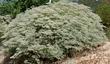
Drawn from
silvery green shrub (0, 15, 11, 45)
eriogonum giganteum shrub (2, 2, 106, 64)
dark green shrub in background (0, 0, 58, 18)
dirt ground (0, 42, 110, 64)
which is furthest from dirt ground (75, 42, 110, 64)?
dark green shrub in background (0, 0, 58, 18)

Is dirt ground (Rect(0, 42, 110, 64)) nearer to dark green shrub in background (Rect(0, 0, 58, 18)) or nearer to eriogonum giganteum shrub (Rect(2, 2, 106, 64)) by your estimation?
eriogonum giganteum shrub (Rect(2, 2, 106, 64))

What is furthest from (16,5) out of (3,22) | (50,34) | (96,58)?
(96,58)

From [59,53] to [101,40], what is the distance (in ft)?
5.15

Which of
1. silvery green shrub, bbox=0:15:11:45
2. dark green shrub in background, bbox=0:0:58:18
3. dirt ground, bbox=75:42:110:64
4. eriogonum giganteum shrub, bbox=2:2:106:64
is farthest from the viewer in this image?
dark green shrub in background, bbox=0:0:58:18

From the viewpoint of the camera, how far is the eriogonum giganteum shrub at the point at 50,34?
8.54 meters

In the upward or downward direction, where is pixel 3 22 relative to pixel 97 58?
downward

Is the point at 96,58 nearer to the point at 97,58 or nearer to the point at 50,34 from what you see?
the point at 97,58

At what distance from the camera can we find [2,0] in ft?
46.0

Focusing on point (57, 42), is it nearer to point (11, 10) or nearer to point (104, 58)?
point (104, 58)

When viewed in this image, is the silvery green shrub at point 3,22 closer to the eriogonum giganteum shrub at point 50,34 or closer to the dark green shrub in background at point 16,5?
the dark green shrub in background at point 16,5

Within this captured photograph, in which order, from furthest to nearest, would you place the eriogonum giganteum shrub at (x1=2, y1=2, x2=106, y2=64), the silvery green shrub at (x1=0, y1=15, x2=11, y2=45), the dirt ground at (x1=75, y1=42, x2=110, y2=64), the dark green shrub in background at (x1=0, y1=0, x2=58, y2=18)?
the dark green shrub in background at (x1=0, y1=0, x2=58, y2=18)
the silvery green shrub at (x1=0, y1=15, x2=11, y2=45)
the eriogonum giganteum shrub at (x1=2, y1=2, x2=106, y2=64)
the dirt ground at (x1=75, y1=42, x2=110, y2=64)

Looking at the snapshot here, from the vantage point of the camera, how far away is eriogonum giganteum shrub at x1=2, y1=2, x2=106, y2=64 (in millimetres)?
8539

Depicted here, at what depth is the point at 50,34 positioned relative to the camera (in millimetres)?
8703

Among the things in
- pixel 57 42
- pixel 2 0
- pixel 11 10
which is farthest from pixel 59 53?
pixel 2 0
